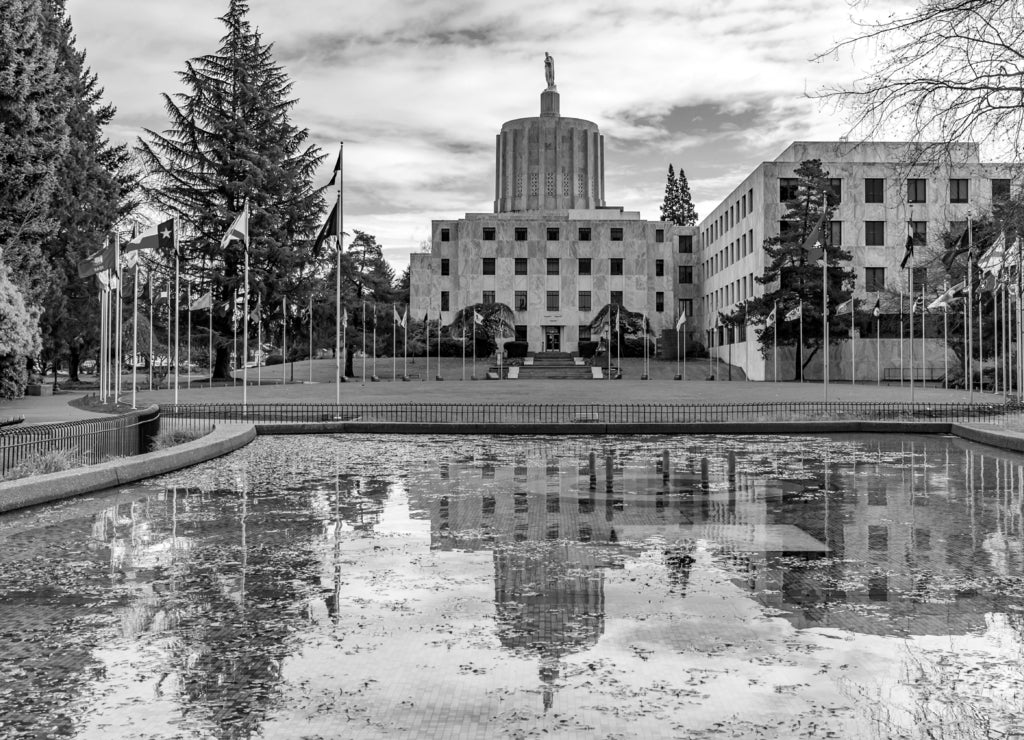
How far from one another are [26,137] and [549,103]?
8048cm

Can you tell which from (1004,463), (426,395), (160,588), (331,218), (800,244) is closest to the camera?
(160,588)

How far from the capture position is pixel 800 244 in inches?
2638

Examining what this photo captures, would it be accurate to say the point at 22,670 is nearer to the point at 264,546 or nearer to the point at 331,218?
the point at 264,546

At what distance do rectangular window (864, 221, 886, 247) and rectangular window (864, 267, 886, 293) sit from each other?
1.87 m

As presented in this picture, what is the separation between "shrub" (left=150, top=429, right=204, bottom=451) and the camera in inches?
847

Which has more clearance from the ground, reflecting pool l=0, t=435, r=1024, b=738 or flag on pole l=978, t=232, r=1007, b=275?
flag on pole l=978, t=232, r=1007, b=275

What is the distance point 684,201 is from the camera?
14488cm

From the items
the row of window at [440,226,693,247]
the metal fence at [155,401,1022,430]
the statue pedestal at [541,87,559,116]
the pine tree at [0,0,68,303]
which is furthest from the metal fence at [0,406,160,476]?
the statue pedestal at [541,87,559,116]

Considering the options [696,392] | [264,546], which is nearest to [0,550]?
[264,546]

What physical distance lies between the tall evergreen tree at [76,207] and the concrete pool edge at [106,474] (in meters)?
27.7

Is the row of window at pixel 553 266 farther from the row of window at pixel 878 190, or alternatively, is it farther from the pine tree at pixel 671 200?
the pine tree at pixel 671 200

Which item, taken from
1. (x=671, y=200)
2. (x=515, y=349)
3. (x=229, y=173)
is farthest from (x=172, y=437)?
(x=671, y=200)

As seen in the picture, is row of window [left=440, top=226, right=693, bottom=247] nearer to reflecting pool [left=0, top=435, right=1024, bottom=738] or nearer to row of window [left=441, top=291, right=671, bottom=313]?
row of window [left=441, top=291, right=671, bottom=313]

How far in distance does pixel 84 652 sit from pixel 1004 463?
17.8 m
